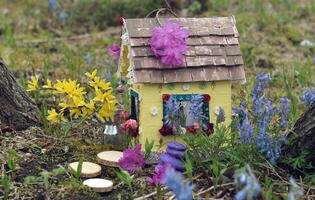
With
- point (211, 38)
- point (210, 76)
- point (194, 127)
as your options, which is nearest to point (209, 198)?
point (194, 127)

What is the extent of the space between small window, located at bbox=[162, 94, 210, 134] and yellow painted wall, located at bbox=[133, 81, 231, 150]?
2cm

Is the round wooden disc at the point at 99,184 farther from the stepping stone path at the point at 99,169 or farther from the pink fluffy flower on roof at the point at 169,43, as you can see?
the pink fluffy flower on roof at the point at 169,43

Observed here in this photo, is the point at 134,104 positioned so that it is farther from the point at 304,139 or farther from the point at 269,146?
the point at 304,139

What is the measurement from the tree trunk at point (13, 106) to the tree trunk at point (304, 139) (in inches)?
A: 56.5

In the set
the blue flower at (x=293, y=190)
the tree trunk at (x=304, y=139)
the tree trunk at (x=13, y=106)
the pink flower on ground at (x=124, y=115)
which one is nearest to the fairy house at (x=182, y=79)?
the pink flower on ground at (x=124, y=115)

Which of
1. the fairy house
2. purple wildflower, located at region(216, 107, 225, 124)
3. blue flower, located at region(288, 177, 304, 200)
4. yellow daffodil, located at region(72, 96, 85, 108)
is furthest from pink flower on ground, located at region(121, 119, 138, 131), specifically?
blue flower, located at region(288, 177, 304, 200)

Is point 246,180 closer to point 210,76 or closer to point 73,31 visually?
point 210,76

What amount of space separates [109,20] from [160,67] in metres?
4.10

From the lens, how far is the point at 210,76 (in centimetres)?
326

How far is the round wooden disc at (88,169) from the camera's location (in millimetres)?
3129

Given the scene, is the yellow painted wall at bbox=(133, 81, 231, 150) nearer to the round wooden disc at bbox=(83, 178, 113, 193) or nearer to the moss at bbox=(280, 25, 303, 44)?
the round wooden disc at bbox=(83, 178, 113, 193)

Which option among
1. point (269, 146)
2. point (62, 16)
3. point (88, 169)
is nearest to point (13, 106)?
point (88, 169)

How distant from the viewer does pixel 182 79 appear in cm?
322

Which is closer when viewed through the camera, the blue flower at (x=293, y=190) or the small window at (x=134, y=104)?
the blue flower at (x=293, y=190)
